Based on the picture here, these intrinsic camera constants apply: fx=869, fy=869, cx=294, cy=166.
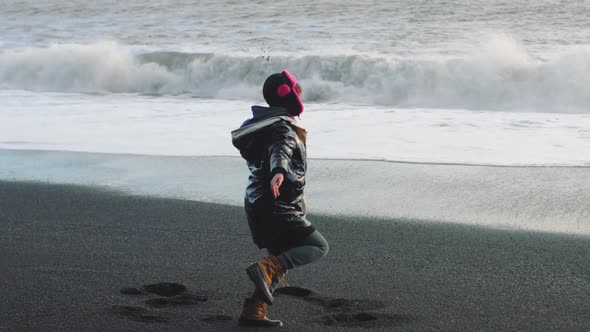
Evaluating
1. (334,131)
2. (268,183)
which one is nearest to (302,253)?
(268,183)

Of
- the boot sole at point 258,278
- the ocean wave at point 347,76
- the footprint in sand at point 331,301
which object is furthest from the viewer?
the ocean wave at point 347,76

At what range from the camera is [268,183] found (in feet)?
11.7

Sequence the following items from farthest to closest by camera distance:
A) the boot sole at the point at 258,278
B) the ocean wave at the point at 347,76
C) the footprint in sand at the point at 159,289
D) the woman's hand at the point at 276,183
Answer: the ocean wave at the point at 347,76 < the footprint in sand at the point at 159,289 < the boot sole at the point at 258,278 < the woman's hand at the point at 276,183

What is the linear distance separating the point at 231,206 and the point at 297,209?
8.11 feet

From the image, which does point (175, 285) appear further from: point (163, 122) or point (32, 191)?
point (163, 122)

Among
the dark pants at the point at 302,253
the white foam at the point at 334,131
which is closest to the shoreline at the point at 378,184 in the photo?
the white foam at the point at 334,131

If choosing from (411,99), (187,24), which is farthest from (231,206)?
(187,24)

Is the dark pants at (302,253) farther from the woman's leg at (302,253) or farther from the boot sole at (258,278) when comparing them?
the boot sole at (258,278)

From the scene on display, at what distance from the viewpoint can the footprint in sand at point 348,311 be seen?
12.2ft

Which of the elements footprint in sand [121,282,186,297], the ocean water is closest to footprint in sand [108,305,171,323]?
footprint in sand [121,282,186,297]

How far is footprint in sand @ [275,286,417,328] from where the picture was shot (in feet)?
12.2

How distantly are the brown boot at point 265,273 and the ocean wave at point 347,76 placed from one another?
10.7 m

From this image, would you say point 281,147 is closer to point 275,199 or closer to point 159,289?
point 275,199

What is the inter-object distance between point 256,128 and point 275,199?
302 millimetres
